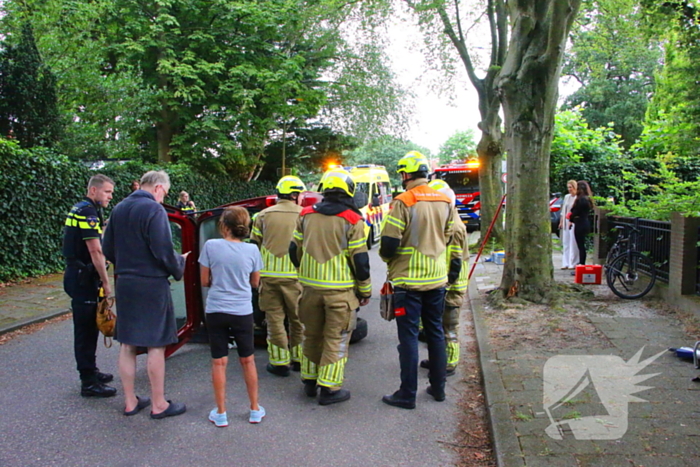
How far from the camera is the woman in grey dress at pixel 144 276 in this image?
416cm

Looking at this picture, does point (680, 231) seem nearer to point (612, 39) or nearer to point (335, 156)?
point (612, 39)

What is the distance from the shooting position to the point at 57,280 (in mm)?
10625

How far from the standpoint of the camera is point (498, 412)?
13.7ft

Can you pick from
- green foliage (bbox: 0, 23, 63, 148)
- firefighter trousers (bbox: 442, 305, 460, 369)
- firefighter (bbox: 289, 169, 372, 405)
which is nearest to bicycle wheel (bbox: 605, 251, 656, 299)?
firefighter trousers (bbox: 442, 305, 460, 369)

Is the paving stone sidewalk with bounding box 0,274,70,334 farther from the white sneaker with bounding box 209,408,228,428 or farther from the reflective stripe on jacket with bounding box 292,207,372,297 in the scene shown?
the reflective stripe on jacket with bounding box 292,207,372,297

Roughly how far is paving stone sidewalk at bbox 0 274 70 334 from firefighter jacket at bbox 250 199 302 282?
3998 mm

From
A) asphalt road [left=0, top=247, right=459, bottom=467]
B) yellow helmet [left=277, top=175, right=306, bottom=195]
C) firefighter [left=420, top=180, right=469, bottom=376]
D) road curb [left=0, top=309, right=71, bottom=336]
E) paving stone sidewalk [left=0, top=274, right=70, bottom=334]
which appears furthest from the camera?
paving stone sidewalk [left=0, top=274, right=70, bottom=334]

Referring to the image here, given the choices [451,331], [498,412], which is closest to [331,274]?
[451,331]

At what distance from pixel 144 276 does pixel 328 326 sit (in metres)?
1.46

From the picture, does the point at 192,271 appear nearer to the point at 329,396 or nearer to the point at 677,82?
the point at 329,396

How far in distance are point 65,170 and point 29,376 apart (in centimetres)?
717

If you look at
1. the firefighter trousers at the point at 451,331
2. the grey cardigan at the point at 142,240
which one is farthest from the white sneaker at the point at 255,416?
the firefighter trousers at the point at 451,331

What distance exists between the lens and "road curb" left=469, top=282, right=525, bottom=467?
3508 millimetres

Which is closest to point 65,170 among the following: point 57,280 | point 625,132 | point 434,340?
point 57,280
